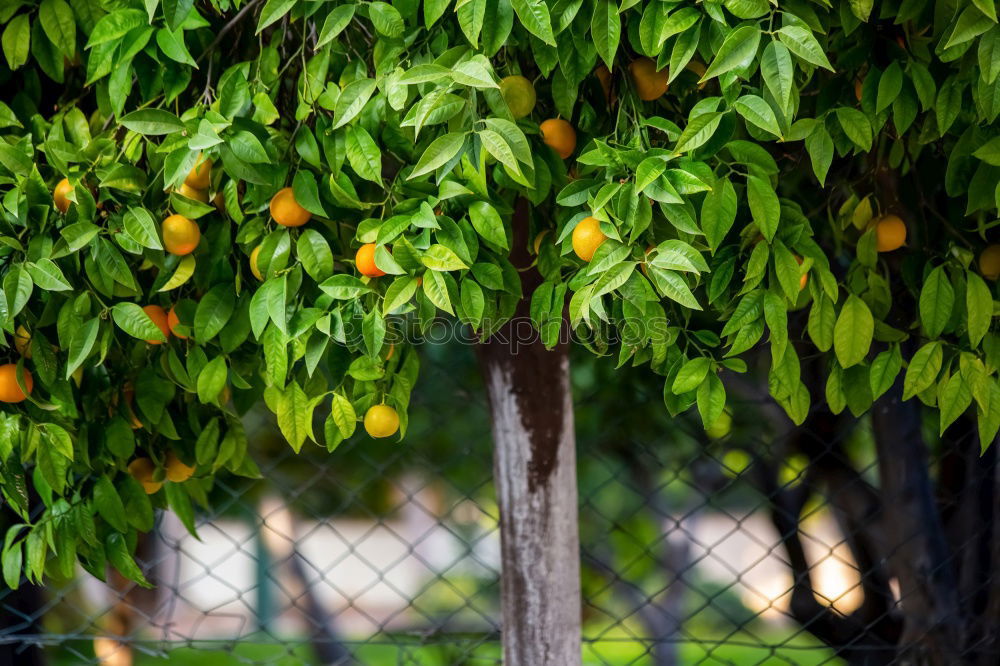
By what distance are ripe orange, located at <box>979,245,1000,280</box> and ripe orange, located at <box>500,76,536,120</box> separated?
0.45 metres

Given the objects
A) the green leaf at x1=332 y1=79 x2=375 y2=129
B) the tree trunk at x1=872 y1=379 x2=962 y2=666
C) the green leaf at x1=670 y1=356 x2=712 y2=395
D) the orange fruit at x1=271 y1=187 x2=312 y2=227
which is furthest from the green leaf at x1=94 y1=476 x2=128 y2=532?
the tree trunk at x1=872 y1=379 x2=962 y2=666

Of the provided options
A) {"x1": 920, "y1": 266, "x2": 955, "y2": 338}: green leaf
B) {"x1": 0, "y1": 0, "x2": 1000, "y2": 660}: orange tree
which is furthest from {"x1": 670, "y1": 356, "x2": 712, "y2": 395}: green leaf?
{"x1": 920, "y1": 266, "x2": 955, "y2": 338}: green leaf

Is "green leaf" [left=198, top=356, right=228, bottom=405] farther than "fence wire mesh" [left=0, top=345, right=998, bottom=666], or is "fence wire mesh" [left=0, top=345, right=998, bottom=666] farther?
"fence wire mesh" [left=0, top=345, right=998, bottom=666]

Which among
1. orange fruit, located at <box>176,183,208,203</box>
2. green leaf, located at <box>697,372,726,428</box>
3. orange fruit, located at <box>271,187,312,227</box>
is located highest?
orange fruit, located at <box>176,183,208,203</box>

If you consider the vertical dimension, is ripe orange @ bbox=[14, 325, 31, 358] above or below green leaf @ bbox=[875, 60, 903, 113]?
below

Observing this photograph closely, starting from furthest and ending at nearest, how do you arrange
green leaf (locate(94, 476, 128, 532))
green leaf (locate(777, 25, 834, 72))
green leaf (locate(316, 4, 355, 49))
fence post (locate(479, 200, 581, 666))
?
fence post (locate(479, 200, 581, 666)), green leaf (locate(94, 476, 128, 532)), green leaf (locate(316, 4, 355, 49)), green leaf (locate(777, 25, 834, 72))

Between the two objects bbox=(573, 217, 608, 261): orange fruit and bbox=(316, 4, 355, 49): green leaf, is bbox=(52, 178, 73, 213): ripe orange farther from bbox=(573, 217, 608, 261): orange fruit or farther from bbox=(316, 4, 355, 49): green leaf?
bbox=(573, 217, 608, 261): orange fruit

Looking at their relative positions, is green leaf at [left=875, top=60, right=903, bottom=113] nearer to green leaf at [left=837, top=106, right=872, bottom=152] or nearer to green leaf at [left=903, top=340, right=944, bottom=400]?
green leaf at [left=837, top=106, right=872, bottom=152]

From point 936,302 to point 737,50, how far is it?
0.32 m

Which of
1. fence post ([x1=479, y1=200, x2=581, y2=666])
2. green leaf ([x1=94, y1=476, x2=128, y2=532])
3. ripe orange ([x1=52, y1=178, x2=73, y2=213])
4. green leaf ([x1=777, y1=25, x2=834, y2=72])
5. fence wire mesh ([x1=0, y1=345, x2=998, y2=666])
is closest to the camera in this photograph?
green leaf ([x1=777, y1=25, x2=834, y2=72])

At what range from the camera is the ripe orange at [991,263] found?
89cm

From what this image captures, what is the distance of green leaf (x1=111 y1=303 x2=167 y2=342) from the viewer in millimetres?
798

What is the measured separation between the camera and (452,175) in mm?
725

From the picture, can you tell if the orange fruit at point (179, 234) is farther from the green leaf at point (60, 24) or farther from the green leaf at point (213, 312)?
the green leaf at point (60, 24)
